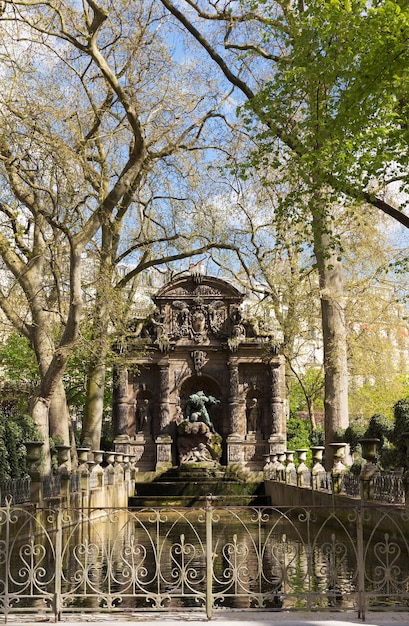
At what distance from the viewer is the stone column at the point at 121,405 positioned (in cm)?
3738

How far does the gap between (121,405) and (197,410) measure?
3.39 meters

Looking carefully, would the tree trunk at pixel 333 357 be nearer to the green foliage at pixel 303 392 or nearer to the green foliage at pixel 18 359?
the green foliage at pixel 303 392

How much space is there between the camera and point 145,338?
124 ft

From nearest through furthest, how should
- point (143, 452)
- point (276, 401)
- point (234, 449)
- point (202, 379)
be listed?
point (234, 449) → point (143, 452) → point (276, 401) → point (202, 379)

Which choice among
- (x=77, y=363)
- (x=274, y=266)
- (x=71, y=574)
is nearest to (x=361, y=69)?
(x=71, y=574)

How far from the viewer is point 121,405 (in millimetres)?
37531

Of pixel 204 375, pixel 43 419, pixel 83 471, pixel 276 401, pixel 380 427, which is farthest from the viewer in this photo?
pixel 204 375

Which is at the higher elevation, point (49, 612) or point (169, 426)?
point (169, 426)

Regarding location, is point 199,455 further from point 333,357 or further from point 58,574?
point 58,574

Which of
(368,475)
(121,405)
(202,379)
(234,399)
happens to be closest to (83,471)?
(368,475)

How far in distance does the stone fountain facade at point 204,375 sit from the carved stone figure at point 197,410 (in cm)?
124

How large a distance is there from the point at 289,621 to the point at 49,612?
2342 mm

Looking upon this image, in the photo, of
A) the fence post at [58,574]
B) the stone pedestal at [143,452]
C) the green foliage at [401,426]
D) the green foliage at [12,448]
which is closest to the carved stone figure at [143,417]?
the stone pedestal at [143,452]

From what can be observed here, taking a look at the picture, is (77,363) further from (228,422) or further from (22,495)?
(22,495)
